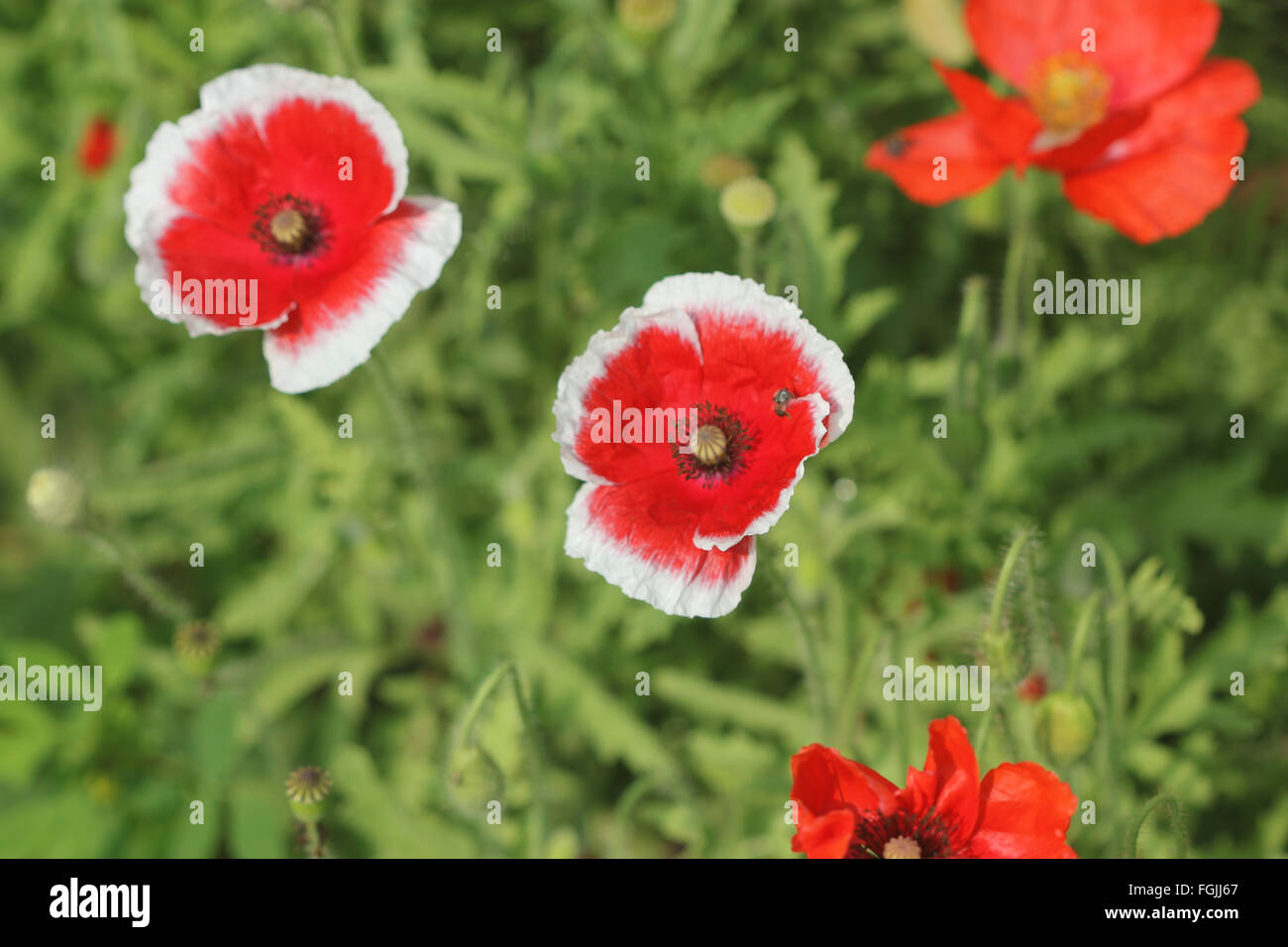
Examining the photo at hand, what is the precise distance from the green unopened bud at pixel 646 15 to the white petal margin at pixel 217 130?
966 mm

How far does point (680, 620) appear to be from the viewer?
3791 millimetres

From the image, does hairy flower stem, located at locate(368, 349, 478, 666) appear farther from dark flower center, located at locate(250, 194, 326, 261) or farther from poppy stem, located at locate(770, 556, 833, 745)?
poppy stem, located at locate(770, 556, 833, 745)

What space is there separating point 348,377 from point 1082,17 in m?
2.78

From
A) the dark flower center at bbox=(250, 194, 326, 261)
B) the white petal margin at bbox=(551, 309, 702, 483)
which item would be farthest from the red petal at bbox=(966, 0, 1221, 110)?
the dark flower center at bbox=(250, 194, 326, 261)

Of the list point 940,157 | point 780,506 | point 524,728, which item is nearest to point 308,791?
point 524,728

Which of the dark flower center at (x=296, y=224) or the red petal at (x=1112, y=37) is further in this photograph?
the red petal at (x=1112, y=37)

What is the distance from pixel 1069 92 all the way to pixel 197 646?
8.86 feet

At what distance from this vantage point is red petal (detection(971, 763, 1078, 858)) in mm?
1996

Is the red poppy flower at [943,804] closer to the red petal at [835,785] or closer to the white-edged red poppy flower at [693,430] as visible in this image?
the red petal at [835,785]

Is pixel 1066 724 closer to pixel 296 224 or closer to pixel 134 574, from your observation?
pixel 296 224

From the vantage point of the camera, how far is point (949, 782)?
→ 2113 millimetres

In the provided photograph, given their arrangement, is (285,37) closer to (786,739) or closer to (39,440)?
(39,440)

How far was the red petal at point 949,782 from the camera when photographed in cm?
206

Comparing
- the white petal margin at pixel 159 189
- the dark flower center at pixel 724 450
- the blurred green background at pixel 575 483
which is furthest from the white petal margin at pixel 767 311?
the white petal margin at pixel 159 189
